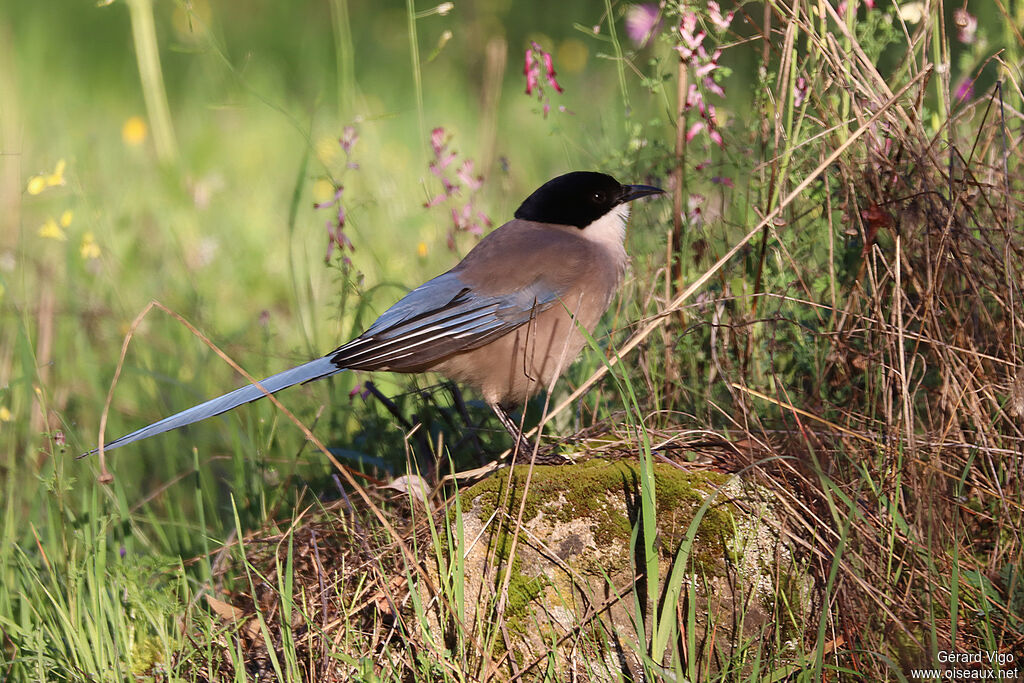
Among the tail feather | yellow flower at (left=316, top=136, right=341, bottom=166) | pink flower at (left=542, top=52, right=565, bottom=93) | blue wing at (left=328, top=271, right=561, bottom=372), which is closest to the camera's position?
the tail feather

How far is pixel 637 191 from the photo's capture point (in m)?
3.60

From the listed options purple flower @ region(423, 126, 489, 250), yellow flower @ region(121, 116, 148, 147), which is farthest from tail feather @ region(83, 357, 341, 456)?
yellow flower @ region(121, 116, 148, 147)

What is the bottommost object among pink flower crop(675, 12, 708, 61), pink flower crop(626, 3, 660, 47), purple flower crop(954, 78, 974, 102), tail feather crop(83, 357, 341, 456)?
tail feather crop(83, 357, 341, 456)

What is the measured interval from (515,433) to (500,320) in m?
0.37

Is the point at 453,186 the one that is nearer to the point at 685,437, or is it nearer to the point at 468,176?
the point at 468,176

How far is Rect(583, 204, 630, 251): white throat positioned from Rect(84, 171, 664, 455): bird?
0.28 feet

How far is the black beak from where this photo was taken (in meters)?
3.55

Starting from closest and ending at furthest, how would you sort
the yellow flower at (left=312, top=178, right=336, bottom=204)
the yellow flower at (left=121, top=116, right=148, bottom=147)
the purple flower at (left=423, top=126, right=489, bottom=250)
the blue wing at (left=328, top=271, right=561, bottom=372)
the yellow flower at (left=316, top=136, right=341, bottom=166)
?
the blue wing at (left=328, top=271, right=561, bottom=372), the purple flower at (left=423, top=126, right=489, bottom=250), the yellow flower at (left=316, top=136, right=341, bottom=166), the yellow flower at (left=312, top=178, right=336, bottom=204), the yellow flower at (left=121, top=116, right=148, bottom=147)

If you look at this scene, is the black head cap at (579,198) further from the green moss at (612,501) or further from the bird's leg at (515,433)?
the green moss at (612,501)

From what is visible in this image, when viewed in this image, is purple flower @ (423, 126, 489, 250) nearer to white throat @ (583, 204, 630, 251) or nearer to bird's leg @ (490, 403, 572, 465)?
white throat @ (583, 204, 630, 251)

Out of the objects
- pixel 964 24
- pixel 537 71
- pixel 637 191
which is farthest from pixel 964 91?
pixel 537 71

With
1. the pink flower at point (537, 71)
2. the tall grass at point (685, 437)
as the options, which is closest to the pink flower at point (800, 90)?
the tall grass at point (685, 437)

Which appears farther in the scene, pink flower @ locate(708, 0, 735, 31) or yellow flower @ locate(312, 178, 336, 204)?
yellow flower @ locate(312, 178, 336, 204)

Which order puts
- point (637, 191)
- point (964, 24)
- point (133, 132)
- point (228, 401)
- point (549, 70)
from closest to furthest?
1. point (964, 24)
2. point (228, 401)
3. point (549, 70)
4. point (637, 191)
5. point (133, 132)
